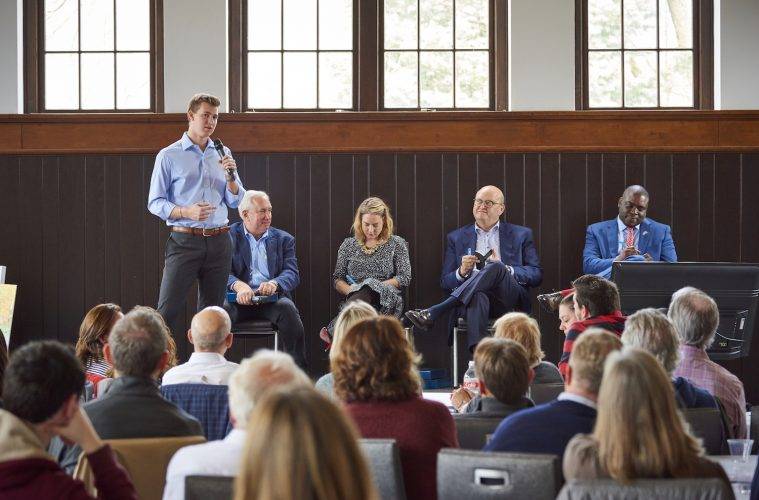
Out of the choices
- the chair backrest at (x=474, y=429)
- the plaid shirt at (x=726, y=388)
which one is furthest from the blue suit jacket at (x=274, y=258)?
the chair backrest at (x=474, y=429)

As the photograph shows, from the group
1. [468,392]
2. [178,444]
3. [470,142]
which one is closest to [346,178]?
[470,142]

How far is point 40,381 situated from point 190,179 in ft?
13.9

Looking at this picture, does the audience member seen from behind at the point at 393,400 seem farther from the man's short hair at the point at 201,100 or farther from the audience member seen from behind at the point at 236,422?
the man's short hair at the point at 201,100

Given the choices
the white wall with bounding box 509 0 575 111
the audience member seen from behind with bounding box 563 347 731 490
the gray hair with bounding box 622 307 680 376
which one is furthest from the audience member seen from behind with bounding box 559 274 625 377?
the white wall with bounding box 509 0 575 111

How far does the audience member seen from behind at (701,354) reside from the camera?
3.76m

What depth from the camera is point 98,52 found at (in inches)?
293

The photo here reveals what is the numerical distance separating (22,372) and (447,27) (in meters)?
5.79

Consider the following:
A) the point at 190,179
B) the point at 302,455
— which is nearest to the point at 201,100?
the point at 190,179

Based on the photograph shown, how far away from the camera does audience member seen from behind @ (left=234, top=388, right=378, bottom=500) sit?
127 cm

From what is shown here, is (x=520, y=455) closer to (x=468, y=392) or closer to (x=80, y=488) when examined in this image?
(x=80, y=488)

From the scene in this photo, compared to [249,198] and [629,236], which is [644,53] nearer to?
[629,236]

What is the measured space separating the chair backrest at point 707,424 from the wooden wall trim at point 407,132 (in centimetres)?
418

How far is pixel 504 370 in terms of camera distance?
10.3 ft

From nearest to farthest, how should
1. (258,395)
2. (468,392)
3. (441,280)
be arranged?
(258,395) → (468,392) → (441,280)
